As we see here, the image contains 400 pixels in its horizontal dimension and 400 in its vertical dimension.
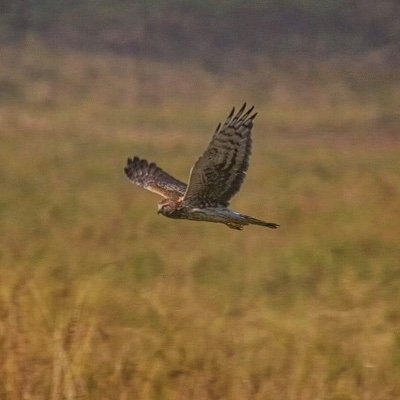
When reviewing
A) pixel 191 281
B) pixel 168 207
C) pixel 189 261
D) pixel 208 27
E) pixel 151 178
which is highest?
pixel 208 27

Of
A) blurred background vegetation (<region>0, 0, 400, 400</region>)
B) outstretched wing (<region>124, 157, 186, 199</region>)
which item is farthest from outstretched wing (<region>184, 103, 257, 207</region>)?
outstretched wing (<region>124, 157, 186, 199</region>)

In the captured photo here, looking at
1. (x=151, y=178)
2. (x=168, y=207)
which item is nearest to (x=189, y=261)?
(x=151, y=178)

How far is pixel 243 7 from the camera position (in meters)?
49.9

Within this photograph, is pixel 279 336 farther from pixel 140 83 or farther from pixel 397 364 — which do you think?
pixel 140 83

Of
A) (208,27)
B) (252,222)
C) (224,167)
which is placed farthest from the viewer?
(208,27)

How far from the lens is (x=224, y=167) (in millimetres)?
5633

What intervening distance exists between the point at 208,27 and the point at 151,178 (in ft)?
135

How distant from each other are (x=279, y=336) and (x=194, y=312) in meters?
0.56

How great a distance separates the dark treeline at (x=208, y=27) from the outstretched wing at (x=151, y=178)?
3713cm

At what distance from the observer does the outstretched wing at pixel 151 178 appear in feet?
22.3

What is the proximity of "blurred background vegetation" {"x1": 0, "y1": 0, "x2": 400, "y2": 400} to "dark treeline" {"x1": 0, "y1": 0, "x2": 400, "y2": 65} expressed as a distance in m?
7.11

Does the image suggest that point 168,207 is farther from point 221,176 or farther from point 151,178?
point 151,178

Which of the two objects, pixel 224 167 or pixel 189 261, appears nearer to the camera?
pixel 224 167

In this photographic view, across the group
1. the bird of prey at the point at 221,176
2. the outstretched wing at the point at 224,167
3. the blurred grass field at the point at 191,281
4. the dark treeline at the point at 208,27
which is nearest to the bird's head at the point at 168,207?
the bird of prey at the point at 221,176
